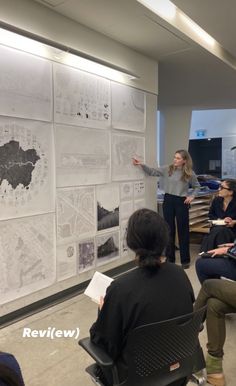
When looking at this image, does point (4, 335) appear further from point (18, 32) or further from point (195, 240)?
point (195, 240)

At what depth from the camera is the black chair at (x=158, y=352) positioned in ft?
4.32

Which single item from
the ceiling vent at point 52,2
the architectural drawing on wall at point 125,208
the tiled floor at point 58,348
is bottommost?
the tiled floor at point 58,348

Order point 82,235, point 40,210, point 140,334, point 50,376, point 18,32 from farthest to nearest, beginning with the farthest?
point 82,235 → point 40,210 → point 18,32 → point 50,376 → point 140,334

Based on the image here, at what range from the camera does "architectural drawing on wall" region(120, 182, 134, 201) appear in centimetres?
408

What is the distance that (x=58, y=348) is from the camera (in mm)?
2514

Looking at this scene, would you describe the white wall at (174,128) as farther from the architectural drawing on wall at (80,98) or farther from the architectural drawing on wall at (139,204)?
the architectural drawing on wall at (80,98)

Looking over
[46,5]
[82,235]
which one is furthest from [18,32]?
[82,235]

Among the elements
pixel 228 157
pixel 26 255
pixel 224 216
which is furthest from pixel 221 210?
pixel 228 157

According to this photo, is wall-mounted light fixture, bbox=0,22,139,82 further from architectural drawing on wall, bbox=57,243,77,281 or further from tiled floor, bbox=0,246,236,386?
tiled floor, bbox=0,246,236,386

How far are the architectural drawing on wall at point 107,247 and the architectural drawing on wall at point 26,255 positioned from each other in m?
0.69

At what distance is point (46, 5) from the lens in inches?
114

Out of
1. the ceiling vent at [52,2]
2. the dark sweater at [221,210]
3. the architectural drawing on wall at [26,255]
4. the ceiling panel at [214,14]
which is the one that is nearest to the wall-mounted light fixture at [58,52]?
the ceiling vent at [52,2]

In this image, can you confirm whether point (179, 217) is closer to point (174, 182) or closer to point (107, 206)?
point (174, 182)

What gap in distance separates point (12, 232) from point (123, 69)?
7.11 feet
